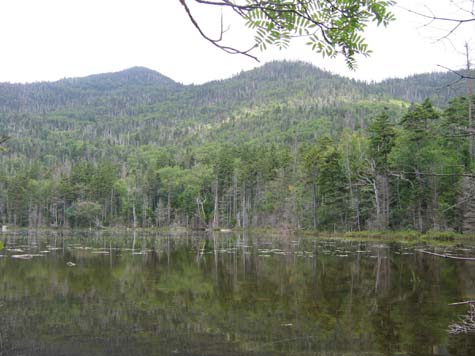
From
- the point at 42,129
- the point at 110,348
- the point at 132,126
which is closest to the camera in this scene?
the point at 110,348

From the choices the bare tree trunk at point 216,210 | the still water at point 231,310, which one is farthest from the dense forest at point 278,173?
the still water at point 231,310

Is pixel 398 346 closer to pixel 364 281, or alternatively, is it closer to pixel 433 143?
pixel 364 281

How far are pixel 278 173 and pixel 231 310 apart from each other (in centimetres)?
5768

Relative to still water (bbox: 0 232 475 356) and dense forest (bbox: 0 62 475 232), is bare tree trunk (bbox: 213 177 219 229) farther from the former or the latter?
still water (bbox: 0 232 475 356)

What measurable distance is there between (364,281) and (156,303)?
308 inches

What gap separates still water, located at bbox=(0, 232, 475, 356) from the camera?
24.5ft

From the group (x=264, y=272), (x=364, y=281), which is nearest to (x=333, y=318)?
(x=364, y=281)

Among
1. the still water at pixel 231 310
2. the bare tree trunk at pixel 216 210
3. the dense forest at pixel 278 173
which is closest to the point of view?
the still water at pixel 231 310

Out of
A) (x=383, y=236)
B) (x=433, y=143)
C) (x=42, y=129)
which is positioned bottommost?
(x=383, y=236)

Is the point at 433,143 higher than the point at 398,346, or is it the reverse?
the point at 433,143

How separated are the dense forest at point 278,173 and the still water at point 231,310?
10.8 ft

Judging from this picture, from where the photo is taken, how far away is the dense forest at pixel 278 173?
35312mm

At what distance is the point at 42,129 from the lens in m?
178

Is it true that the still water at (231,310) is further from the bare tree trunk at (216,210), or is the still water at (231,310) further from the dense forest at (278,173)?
the bare tree trunk at (216,210)
